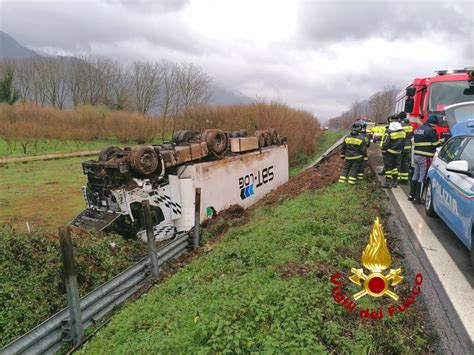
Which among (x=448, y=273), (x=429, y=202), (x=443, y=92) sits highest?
(x=443, y=92)

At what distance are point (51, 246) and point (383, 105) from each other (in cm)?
7140

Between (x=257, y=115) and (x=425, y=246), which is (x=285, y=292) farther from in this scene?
(x=257, y=115)

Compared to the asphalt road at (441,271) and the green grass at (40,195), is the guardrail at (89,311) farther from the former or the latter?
the green grass at (40,195)

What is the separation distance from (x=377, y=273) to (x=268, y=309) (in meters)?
1.31

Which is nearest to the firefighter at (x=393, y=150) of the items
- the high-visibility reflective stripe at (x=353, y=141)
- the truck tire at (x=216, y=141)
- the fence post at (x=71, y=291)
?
the high-visibility reflective stripe at (x=353, y=141)

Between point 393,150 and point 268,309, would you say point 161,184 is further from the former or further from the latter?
point 393,150

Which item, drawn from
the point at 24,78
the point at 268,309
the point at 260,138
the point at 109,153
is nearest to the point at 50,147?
the point at 260,138

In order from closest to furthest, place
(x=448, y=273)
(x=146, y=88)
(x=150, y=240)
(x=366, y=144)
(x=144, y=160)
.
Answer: (x=448, y=273)
(x=150, y=240)
(x=144, y=160)
(x=366, y=144)
(x=146, y=88)

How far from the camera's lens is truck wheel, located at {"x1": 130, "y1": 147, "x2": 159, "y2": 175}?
6.26m

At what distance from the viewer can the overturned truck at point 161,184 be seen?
20.9ft

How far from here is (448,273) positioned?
3.78m

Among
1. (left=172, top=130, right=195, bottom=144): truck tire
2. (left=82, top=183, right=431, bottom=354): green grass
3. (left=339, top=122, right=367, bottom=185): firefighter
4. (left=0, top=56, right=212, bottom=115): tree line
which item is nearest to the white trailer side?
(left=172, top=130, right=195, bottom=144): truck tire

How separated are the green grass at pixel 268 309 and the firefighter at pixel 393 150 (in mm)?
3217

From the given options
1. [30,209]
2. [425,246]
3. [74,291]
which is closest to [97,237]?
[74,291]
